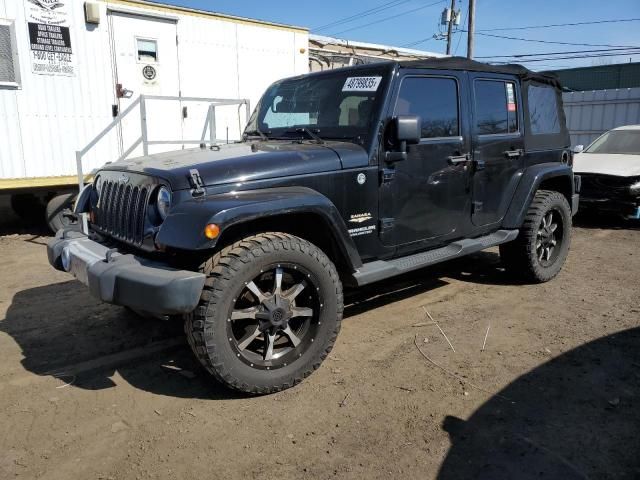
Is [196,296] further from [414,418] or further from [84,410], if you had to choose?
[414,418]

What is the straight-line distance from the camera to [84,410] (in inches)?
120

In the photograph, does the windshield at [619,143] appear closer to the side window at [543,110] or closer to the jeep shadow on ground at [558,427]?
the side window at [543,110]

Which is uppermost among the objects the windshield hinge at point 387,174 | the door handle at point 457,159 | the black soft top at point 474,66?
the black soft top at point 474,66

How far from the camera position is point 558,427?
280cm

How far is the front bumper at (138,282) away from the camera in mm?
2705

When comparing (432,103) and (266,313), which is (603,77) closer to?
(432,103)

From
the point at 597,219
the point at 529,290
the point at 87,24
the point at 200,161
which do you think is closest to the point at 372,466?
the point at 200,161

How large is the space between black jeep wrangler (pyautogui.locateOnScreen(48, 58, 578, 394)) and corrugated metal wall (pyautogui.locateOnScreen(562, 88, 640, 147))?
29.6ft

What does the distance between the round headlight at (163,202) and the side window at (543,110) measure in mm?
3670

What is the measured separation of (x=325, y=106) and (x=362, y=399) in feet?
7.25

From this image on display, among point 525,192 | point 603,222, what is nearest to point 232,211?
point 525,192

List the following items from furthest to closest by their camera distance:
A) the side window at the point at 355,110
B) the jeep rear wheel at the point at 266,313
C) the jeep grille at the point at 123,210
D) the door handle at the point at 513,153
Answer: the door handle at the point at 513,153, the side window at the point at 355,110, the jeep grille at the point at 123,210, the jeep rear wheel at the point at 266,313

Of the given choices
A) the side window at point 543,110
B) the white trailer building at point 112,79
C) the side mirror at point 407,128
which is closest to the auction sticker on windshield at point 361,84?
the side mirror at point 407,128

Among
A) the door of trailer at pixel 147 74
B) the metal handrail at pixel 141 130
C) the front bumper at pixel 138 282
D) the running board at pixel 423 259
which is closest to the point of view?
the front bumper at pixel 138 282
